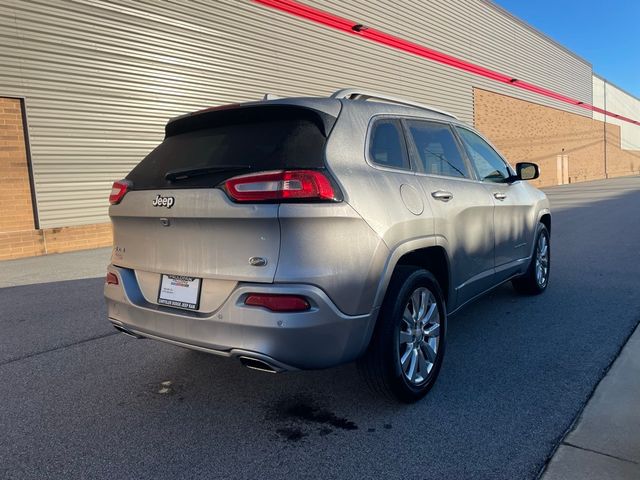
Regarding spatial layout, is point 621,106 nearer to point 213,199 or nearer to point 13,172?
point 13,172

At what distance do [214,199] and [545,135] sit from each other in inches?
1263

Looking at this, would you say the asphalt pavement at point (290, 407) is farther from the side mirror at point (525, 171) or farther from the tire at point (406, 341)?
the side mirror at point (525, 171)

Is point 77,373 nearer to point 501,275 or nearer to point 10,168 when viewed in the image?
point 501,275

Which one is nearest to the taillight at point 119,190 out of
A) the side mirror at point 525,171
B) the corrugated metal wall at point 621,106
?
the side mirror at point 525,171

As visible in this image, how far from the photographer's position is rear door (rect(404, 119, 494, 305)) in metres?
3.58

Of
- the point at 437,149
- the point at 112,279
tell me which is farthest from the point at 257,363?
the point at 437,149

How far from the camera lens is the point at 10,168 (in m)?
9.77

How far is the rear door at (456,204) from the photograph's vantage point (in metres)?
3.58

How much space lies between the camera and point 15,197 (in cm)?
987

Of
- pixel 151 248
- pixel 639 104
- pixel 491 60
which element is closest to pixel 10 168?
pixel 151 248

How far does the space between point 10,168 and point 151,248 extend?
330 inches

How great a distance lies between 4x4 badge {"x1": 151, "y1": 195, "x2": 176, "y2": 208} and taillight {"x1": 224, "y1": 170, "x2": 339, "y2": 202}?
0.45 m

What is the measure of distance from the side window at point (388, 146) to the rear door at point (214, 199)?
16.3 inches

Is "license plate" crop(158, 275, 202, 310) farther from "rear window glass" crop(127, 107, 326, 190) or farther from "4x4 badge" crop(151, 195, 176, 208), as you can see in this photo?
"rear window glass" crop(127, 107, 326, 190)
